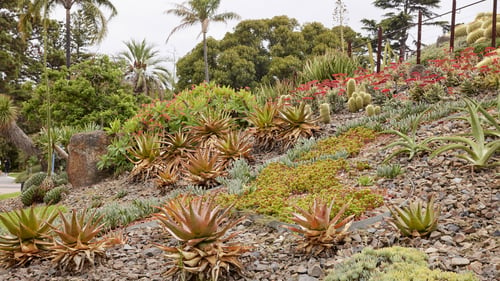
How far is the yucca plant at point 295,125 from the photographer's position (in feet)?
25.4

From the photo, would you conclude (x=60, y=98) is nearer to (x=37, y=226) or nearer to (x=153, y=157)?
(x=153, y=157)

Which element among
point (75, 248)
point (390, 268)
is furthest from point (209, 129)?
point (390, 268)

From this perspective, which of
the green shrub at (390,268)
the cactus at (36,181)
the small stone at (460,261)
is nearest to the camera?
the green shrub at (390,268)

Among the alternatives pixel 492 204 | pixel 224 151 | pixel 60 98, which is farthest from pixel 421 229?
pixel 60 98

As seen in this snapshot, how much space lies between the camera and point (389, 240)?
3641mm

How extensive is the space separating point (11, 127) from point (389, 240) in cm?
1757

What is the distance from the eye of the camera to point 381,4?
30.0 m

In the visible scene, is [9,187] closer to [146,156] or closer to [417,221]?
[146,156]

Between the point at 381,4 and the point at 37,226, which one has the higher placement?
the point at 381,4

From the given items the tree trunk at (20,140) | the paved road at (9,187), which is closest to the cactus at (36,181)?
the tree trunk at (20,140)

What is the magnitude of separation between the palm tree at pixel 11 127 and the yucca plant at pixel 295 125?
13523 millimetres

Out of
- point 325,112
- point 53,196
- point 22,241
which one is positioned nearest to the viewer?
point 22,241

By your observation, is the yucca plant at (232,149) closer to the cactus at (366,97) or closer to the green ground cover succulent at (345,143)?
the green ground cover succulent at (345,143)

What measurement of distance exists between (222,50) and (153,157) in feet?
65.4
